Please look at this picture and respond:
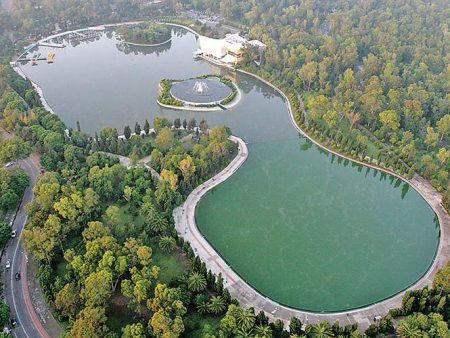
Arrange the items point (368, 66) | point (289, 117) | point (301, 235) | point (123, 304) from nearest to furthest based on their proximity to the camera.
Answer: point (123, 304) → point (301, 235) → point (289, 117) → point (368, 66)

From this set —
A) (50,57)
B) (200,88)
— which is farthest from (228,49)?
(50,57)

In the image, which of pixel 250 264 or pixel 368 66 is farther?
pixel 368 66

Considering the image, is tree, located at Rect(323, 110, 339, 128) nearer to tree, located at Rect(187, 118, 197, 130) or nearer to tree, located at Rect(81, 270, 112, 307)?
tree, located at Rect(187, 118, 197, 130)

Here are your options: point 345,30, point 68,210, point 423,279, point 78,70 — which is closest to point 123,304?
point 68,210

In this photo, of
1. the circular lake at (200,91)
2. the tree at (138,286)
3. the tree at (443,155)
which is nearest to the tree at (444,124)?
the tree at (443,155)

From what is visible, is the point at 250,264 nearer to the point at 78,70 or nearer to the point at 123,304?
the point at 123,304

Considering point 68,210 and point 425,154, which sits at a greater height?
point 68,210
